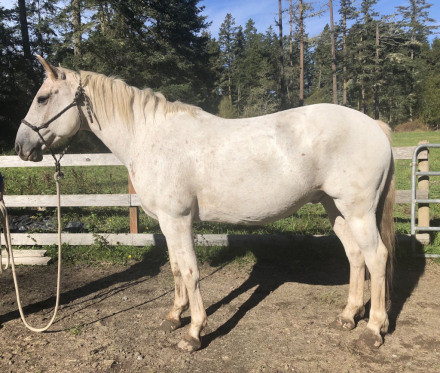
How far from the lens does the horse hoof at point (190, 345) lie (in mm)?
2701

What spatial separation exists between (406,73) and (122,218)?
42.1m

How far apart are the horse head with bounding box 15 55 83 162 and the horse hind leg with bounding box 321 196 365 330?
8.47 feet

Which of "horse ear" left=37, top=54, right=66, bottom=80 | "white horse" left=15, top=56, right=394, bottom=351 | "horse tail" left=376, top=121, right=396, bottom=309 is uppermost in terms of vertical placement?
"horse ear" left=37, top=54, right=66, bottom=80

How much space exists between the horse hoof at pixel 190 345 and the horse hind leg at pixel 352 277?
4.28ft

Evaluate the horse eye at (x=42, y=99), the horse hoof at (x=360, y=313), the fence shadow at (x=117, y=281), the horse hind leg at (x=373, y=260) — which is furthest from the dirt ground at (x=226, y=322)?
the horse eye at (x=42, y=99)

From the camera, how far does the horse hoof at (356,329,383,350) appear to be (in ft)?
8.78

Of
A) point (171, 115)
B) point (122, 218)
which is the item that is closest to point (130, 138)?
point (171, 115)

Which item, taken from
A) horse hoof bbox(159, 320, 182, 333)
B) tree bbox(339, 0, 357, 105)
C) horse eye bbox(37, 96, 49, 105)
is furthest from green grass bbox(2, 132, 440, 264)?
tree bbox(339, 0, 357, 105)

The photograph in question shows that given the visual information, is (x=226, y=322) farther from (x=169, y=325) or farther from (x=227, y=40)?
(x=227, y=40)

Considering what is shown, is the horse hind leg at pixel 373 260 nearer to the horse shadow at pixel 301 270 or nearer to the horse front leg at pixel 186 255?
the horse shadow at pixel 301 270

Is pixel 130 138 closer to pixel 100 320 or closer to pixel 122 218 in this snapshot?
pixel 100 320

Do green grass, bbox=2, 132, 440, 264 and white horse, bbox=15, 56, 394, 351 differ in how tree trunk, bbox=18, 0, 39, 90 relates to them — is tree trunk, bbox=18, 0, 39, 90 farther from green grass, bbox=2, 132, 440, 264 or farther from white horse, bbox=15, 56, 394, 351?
white horse, bbox=15, 56, 394, 351

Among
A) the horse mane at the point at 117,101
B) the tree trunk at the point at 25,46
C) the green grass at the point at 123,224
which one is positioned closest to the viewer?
the horse mane at the point at 117,101

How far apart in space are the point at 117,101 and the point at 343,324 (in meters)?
2.93
